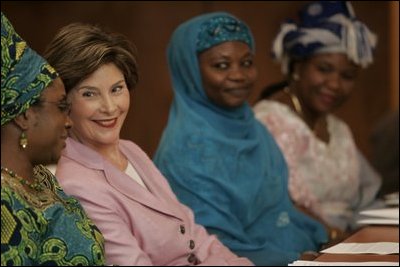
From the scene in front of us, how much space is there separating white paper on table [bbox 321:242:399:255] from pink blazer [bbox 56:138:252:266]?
32 centimetres

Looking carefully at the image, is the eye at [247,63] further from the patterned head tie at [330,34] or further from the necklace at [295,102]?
the patterned head tie at [330,34]

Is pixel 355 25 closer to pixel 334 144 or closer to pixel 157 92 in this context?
pixel 334 144

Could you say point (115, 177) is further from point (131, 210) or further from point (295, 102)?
point (295, 102)

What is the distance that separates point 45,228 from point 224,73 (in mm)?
1658

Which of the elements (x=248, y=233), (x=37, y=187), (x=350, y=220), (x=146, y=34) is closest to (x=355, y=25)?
(x=350, y=220)

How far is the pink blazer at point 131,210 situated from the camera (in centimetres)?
271

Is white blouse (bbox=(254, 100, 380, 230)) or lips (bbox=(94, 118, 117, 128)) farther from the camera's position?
white blouse (bbox=(254, 100, 380, 230))

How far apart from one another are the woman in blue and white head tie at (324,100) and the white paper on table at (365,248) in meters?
1.29

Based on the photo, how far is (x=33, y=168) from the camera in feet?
7.80

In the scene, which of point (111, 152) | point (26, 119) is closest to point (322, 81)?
point (111, 152)

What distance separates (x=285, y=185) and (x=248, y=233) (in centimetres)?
27

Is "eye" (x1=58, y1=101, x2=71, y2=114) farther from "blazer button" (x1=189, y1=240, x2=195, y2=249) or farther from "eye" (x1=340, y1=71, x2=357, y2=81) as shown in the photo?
"eye" (x1=340, y1=71, x2=357, y2=81)

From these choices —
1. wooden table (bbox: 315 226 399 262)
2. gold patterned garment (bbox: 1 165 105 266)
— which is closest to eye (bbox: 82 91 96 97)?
gold patterned garment (bbox: 1 165 105 266)

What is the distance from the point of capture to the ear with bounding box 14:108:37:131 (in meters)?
2.30
